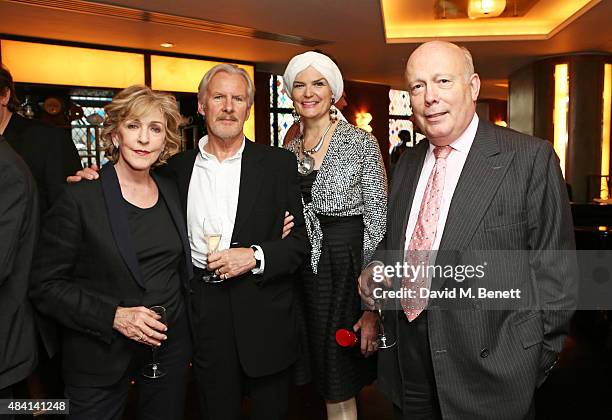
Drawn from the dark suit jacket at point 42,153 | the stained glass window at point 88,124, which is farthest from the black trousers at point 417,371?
the stained glass window at point 88,124

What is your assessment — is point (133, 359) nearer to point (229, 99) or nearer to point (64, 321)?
point (64, 321)

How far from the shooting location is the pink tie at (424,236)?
1979mm

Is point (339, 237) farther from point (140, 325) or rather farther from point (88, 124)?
point (88, 124)

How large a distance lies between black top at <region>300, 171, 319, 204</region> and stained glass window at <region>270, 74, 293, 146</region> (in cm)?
884

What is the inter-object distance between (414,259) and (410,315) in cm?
20

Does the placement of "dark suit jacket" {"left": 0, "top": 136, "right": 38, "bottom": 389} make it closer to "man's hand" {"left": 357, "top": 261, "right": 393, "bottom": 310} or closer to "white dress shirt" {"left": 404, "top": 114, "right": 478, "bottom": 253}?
"man's hand" {"left": 357, "top": 261, "right": 393, "bottom": 310}

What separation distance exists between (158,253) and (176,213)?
7.1 inches

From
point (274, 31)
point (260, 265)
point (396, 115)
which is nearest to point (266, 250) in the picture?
point (260, 265)

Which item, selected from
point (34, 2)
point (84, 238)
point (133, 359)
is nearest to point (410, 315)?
point (133, 359)

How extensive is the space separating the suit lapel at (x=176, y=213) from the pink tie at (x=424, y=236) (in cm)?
81

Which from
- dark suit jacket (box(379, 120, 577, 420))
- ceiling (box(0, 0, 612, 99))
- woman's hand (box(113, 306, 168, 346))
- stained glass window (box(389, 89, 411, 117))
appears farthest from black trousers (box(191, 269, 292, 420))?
stained glass window (box(389, 89, 411, 117))

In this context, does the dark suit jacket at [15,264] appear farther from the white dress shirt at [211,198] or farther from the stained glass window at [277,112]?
the stained glass window at [277,112]

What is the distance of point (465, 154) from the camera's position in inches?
78.5

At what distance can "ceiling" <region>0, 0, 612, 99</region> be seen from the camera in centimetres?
619
